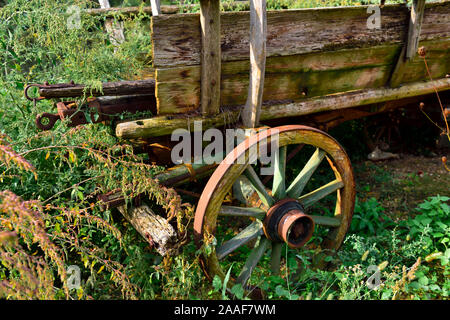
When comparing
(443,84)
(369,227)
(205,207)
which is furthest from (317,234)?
(443,84)

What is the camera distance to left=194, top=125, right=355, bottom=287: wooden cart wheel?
7.05 feet

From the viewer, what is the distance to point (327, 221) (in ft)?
8.70

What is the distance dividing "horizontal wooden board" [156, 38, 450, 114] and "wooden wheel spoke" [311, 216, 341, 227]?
0.81 m

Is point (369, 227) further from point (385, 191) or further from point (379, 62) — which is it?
point (379, 62)

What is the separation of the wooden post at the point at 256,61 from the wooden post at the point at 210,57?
19 centimetres

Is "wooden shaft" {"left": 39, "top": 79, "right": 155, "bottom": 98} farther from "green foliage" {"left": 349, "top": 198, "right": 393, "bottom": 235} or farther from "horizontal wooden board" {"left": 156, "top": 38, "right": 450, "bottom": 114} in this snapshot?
"green foliage" {"left": 349, "top": 198, "right": 393, "bottom": 235}

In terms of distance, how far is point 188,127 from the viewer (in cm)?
234

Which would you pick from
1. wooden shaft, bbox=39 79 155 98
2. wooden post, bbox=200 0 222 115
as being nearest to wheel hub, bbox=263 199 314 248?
wooden post, bbox=200 0 222 115

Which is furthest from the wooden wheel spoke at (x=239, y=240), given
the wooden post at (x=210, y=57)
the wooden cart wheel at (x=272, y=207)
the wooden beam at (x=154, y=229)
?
the wooden post at (x=210, y=57)

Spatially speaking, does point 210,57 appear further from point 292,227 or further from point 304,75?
point 292,227

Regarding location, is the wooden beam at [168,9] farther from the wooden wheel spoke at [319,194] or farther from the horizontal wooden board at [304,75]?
the wooden wheel spoke at [319,194]

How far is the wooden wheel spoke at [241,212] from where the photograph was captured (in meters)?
2.26

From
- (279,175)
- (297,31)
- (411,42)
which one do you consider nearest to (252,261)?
(279,175)

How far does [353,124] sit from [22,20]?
11.0ft
